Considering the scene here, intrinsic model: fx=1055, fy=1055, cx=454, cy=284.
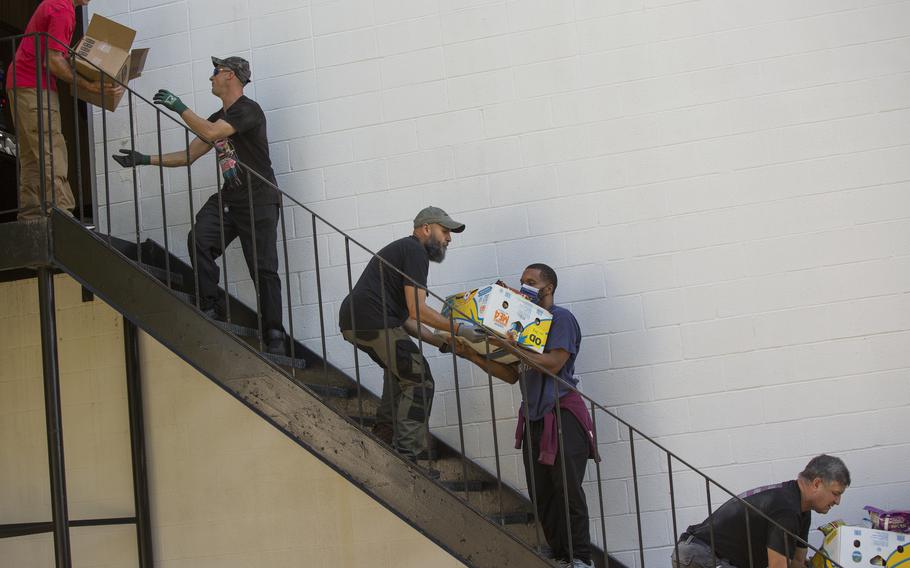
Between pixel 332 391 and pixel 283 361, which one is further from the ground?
pixel 283 361

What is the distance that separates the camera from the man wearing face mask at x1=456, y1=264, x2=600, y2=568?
4.73m

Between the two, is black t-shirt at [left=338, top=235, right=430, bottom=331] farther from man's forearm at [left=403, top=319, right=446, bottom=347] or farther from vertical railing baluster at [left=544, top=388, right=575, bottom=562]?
vertical railing baluster at [left=544, top=388, right=575, bottom=562]

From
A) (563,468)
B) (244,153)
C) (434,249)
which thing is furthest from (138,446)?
(563,468)

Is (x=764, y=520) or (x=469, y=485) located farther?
(x=469, y=485)

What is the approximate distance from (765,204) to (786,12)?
3.29 ft

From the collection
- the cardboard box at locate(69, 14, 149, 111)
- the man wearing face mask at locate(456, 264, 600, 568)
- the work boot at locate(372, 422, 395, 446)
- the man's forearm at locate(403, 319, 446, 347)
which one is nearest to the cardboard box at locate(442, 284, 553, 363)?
the man wearing face mask at locate(456, 264, 600, 568)

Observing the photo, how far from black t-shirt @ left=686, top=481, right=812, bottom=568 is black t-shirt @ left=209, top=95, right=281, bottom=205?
2716 millimetres

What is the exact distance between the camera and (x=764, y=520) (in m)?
4.46

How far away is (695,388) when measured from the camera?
5.37 m

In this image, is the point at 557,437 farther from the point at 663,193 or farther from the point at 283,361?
the point at 663,193

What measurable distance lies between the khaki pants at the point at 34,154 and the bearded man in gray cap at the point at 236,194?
1.24 feet

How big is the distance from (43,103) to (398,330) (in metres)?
2.03

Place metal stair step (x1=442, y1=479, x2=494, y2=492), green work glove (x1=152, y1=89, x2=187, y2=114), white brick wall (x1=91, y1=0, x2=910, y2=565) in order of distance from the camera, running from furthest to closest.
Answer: green work glove (x1=152, y1=89, x2=187, y2=114) → white brick wall (x1=91, y1=0, x2=910, y2=565) → metal stair step (x1=442, y1=479, x2=494, y2=492)

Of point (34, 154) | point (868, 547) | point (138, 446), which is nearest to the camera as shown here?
point (868, 547)
